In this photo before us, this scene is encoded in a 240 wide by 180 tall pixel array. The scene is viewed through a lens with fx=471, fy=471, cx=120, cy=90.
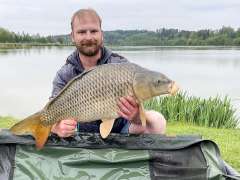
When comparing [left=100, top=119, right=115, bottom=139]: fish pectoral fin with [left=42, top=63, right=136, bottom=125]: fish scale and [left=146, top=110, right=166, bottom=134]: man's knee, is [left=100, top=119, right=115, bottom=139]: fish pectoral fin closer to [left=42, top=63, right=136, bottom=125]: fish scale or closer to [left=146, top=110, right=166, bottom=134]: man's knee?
[left=42, top=63, right=136, bottom=125]: fish scale

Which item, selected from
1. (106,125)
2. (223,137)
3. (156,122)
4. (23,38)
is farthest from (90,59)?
(23,38)

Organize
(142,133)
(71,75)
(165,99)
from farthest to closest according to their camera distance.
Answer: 1. (165,99)
2. (71,75)
3. (142,133)

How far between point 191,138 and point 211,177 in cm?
22

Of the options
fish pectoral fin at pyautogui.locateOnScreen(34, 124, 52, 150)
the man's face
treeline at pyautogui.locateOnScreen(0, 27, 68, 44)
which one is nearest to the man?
the man's face

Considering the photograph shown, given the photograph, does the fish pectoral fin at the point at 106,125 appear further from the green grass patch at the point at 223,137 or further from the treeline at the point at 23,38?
→ the treeline at the point at 23,38

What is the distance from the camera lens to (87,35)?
7.89 ft

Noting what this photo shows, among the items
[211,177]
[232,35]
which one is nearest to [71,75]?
[211,177]

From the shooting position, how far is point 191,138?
88.4 inches

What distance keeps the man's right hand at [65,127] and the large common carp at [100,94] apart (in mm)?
36

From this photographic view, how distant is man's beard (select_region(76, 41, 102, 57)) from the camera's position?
7.97ft

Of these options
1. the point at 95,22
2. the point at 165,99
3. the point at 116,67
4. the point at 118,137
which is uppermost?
the point at 95,22

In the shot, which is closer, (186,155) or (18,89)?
(186,155)

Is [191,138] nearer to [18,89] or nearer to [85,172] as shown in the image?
[85,172]

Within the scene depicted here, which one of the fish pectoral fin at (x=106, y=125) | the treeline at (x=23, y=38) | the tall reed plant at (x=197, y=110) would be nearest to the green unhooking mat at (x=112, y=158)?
the fish pectoral fin at (x=106, y=125)
